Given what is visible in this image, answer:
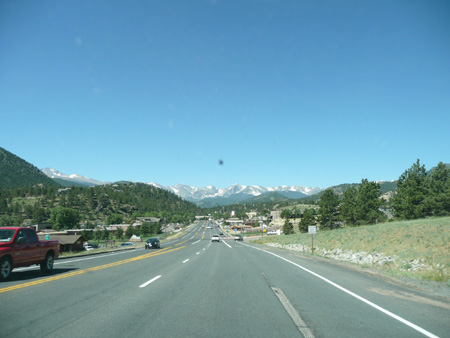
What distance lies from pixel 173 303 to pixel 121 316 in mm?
1507

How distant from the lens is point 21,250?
11.1 m

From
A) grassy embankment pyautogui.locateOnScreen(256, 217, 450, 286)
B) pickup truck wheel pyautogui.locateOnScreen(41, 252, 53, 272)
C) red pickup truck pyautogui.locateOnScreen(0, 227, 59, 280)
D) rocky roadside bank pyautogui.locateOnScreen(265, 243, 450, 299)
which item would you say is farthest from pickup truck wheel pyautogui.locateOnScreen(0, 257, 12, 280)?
grassy embankment pyautogui.locateOnScreen(256, 217, 450, 286)

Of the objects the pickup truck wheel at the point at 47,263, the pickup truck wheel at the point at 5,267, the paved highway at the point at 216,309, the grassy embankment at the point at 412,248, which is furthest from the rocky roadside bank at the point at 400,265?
the pickup truck wheel at the point at 47,263

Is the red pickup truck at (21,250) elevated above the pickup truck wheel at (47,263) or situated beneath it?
elevated above

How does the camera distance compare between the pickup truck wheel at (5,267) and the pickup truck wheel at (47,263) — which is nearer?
the pickup truck wheel at (5,267)

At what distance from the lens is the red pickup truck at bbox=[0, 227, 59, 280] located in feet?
34.1

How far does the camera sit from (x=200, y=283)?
1048 centimetres

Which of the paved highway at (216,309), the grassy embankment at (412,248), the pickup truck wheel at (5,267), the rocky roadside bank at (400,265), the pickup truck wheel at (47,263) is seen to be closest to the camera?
the paved highway at (216,309)

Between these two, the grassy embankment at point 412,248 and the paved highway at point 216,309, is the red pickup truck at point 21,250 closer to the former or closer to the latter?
the paved highway at point 216,309

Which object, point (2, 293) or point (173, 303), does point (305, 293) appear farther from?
point (2, 293)

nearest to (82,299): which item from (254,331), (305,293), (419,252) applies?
(254,331)

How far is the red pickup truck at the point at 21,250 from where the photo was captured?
10.4 meters

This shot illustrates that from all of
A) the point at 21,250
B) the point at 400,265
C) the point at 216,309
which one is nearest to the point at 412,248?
the point at 400,265

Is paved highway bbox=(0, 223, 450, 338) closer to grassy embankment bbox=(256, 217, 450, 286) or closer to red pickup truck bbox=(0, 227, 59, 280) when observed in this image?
red pickup truck bbox=(0, 227, 59, 280)
